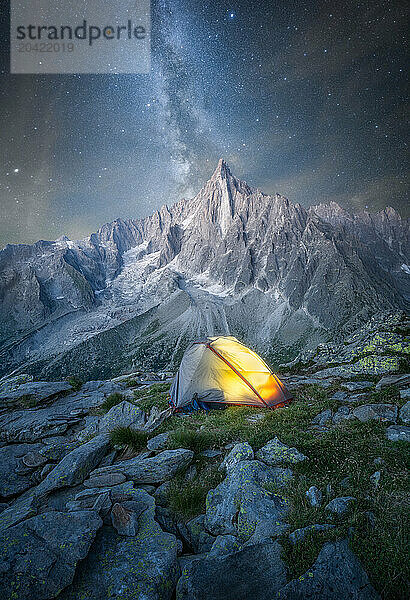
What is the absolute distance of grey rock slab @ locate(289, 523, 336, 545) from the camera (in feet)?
10.2

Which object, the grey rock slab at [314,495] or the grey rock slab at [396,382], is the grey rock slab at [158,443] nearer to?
the grey rock slab at [314,495]

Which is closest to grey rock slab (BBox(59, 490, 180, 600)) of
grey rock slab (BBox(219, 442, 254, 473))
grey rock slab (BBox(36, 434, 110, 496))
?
grey rock slab (BBox(219, 442, 254, 473))

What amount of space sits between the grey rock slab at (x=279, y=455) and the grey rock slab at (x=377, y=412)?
3681 mm

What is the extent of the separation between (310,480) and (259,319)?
168 metres

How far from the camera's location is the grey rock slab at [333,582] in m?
2.52

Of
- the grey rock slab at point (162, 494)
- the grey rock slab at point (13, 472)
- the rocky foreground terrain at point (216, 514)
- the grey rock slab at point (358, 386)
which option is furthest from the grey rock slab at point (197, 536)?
the grey rock slab at point (358, 386)

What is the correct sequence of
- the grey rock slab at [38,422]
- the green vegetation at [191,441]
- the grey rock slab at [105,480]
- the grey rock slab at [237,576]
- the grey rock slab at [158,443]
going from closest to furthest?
Answer: 1. the grey rock slab at [237,576]
2. the grey rock slab at [105,480]
3. the green vegetation at [191,441]
4. the grey rock slab at [158,443]
5. the grey rock slab at [38,422]

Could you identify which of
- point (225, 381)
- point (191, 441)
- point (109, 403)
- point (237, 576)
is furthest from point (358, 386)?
point (109, 403)

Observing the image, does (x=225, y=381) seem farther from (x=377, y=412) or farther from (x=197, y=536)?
(x=197, y=536)

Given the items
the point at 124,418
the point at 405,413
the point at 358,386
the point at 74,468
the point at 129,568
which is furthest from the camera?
the point at 358,386

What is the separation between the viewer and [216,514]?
4156 mm

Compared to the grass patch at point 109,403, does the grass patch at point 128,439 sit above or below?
above

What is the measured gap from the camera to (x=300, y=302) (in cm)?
16925

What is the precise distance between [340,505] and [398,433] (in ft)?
13.3
